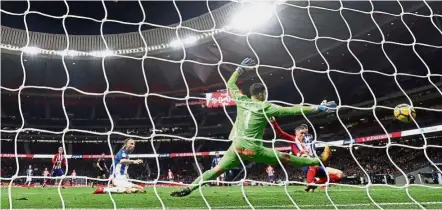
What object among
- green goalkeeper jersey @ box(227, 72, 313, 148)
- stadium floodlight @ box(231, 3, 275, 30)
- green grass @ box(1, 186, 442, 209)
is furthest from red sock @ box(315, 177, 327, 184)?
stadium floodlight @ box(231, 3, 275, 30)

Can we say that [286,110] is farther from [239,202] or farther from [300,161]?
[239,202]

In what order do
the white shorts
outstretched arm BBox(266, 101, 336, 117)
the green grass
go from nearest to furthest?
outstretched arm BBox(266, 101, 336, 117)
the green grass
the white shorts

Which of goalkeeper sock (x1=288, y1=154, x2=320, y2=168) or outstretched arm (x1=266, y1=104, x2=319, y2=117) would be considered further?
goalkeeper sock (x1=288, y1=154, x2=320, y2=168)

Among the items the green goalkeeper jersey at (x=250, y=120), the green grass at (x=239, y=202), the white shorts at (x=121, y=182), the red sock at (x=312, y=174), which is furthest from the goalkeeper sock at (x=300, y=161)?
the white shorts at (x=121, y=182)

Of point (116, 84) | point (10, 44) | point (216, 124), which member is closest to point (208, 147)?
point (216, 124)

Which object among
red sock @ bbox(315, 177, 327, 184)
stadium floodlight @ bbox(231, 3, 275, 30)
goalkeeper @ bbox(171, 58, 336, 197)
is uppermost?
stadium floodlight @ bbox(231, 3, 275, 30)

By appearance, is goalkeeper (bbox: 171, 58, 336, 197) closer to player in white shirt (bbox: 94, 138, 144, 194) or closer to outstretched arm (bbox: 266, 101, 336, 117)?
outstretched arm (bbox: 266, 101, 336, 117)

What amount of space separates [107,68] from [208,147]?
26.6 feet

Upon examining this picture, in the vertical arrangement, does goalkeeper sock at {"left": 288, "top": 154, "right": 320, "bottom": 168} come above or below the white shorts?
above

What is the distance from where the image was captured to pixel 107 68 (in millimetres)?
22391

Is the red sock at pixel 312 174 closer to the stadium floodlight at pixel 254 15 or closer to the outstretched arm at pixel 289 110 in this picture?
the outstretched arm at pixel 289 110

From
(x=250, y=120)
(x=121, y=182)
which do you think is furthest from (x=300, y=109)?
(x=121, y=182)

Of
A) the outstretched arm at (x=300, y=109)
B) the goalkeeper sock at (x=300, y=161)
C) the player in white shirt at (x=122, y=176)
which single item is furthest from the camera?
the player in white shirt at (x=122, y=176)

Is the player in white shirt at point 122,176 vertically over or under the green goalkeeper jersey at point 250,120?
under
